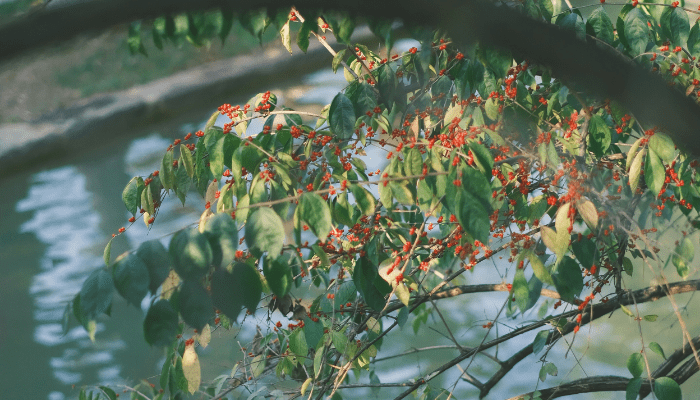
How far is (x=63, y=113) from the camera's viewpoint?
5848 mm

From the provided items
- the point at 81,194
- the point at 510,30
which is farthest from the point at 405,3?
the point at 81,194

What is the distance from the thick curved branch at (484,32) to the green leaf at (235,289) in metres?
0.28

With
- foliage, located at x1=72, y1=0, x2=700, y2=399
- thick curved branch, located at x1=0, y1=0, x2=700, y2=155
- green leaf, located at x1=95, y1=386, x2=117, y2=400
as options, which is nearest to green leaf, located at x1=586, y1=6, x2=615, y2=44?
foliage, located at x1=72, y1=0, x2=700, y2=399

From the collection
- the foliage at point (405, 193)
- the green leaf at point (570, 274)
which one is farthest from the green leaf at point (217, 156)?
the green leaf at point (570, 274)

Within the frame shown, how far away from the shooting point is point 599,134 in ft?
3.69

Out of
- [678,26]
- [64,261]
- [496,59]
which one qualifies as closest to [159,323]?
[496,59]

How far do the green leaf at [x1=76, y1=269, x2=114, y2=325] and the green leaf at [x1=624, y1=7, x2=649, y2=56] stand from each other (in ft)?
3.34

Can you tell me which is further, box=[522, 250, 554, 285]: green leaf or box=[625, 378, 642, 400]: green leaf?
box=[625, 378, 642, 400]: green leaf

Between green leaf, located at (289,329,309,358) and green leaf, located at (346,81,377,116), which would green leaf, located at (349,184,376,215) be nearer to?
green leaf, located at (346,81,377,116)

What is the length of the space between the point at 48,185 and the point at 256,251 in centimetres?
503

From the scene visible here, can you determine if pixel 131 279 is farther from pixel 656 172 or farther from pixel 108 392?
pixel 108 392

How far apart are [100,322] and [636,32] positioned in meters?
3.66

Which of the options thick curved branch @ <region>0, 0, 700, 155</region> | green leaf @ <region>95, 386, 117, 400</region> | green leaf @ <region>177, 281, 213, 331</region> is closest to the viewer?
thick curved branch @ <region>0, 0, 700, 155</region>

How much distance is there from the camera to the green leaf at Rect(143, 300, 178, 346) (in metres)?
0.65
